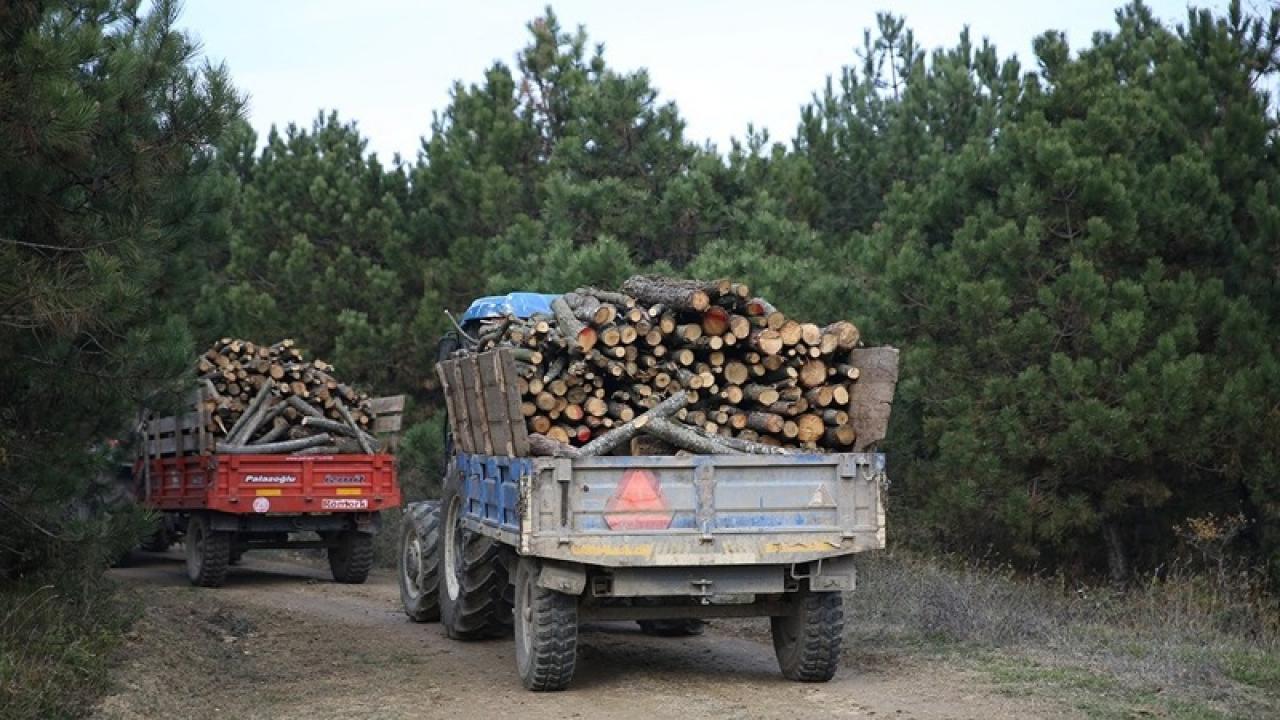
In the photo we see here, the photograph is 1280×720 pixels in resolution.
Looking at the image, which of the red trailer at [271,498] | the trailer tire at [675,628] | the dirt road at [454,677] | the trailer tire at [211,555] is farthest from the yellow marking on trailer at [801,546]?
the trailer tire at [211,555]

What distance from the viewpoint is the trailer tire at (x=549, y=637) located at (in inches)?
365

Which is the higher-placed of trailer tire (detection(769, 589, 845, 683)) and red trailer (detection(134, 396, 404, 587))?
red trailer (detection(134, 396, 404, 587))

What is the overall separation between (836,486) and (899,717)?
1.54m

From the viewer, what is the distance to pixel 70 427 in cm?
1109

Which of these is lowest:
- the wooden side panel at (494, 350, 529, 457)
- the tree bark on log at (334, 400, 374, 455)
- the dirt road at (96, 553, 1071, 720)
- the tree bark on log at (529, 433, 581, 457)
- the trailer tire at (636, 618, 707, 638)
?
the dirt road at (96, 553, 1071, 720)

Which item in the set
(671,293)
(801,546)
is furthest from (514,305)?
(801,546)

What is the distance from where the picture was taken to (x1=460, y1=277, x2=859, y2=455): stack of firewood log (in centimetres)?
966

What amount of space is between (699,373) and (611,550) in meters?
1.43

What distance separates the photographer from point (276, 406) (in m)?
17.4

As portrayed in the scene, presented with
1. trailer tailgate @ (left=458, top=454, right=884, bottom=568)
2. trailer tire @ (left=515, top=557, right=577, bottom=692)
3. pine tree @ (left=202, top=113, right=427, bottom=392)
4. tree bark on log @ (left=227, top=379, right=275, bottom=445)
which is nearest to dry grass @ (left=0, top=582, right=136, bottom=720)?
trailer tire @ (left=515, top=557, right=577, bottom=692)

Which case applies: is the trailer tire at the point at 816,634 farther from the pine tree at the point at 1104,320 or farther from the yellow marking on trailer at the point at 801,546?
the pine tree at the point at 1104,320

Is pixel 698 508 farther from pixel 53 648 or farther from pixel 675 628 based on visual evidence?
pixel 53 648

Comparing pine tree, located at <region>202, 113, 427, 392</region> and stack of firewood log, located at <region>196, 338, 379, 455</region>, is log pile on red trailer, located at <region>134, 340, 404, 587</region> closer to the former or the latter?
stack of firewood log, located at <region>196, 338, 379, 455</region>

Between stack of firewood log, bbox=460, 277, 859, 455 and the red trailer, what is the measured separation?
7610mm
